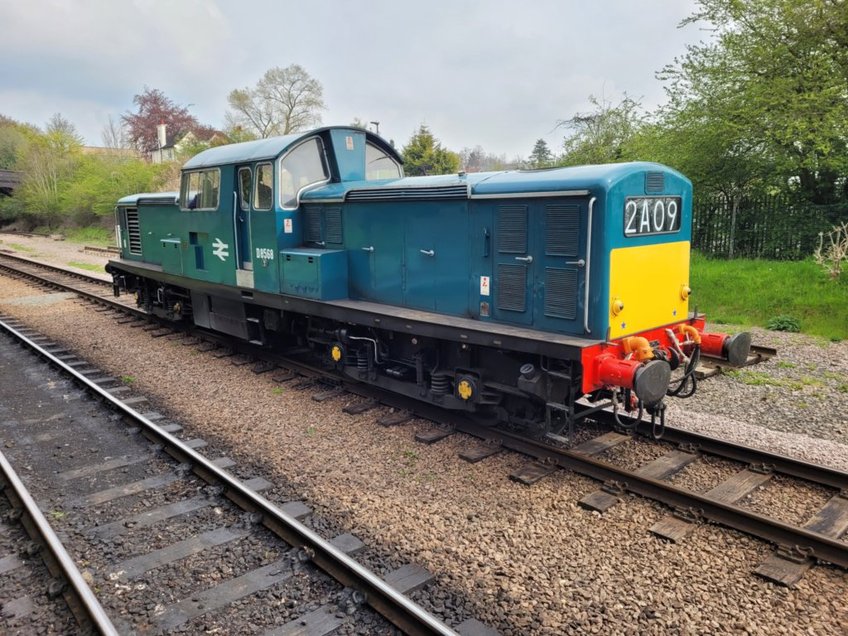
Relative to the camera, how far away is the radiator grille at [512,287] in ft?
19.5

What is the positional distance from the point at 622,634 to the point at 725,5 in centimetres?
1589

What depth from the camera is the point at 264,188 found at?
26.6 ft

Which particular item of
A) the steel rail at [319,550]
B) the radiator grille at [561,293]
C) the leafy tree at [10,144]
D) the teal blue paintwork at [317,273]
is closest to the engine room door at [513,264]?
the radiator grille at [561,293]

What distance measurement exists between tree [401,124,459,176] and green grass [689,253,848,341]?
65.7 ft

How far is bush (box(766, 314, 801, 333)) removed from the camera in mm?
11125

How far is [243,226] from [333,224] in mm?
1590

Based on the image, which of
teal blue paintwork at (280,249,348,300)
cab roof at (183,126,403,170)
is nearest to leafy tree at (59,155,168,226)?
cab roof at (183,126,403,170)

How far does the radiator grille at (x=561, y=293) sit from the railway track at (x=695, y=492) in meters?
1.17

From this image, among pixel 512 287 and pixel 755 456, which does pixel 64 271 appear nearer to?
pixel 512 287

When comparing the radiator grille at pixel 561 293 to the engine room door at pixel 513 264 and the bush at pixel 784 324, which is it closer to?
the engine room door at pixel 513 264

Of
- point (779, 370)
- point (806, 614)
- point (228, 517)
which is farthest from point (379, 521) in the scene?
point (779, 370)

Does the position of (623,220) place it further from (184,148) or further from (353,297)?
(184,148)

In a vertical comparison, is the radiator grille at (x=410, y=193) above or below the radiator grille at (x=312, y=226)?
above

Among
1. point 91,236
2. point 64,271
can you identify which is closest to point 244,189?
point 64,271
